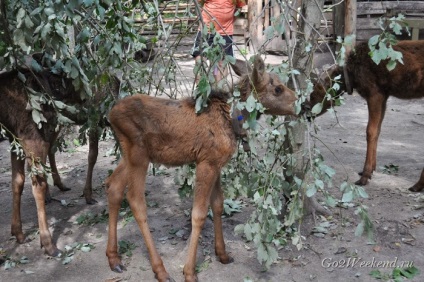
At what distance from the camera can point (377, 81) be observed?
7535mm

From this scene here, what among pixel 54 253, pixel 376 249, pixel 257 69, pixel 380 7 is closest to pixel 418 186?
pixel 376 249

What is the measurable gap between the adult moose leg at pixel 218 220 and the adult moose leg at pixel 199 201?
327 millimetres

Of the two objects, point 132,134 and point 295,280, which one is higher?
point 132,134

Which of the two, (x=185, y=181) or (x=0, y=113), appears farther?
(x=185, y=181)

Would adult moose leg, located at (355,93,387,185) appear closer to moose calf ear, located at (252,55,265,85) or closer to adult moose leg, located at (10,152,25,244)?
moose calf ear, located at (252,55,265,85)

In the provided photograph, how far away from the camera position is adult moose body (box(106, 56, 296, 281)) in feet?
16.0

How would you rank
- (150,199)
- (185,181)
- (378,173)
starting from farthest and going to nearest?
(378,173)
(150,199)
(185,181)

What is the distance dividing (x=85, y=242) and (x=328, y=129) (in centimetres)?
570

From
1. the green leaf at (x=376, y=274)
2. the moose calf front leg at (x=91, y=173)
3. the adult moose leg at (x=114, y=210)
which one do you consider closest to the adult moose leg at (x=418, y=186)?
the green leaf at (x=376, y=274)

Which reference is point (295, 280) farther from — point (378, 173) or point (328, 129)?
point (328, 129)

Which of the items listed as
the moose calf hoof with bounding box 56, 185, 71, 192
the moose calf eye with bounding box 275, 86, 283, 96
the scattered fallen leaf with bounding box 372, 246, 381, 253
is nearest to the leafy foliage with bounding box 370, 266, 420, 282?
the scattered fallen leaf with bounding box 372, 246, 381, 253

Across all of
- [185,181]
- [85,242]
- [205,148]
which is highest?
[205,148]

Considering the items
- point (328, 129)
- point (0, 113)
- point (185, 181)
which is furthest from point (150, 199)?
point (328, 129)

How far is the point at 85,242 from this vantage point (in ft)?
19.4
